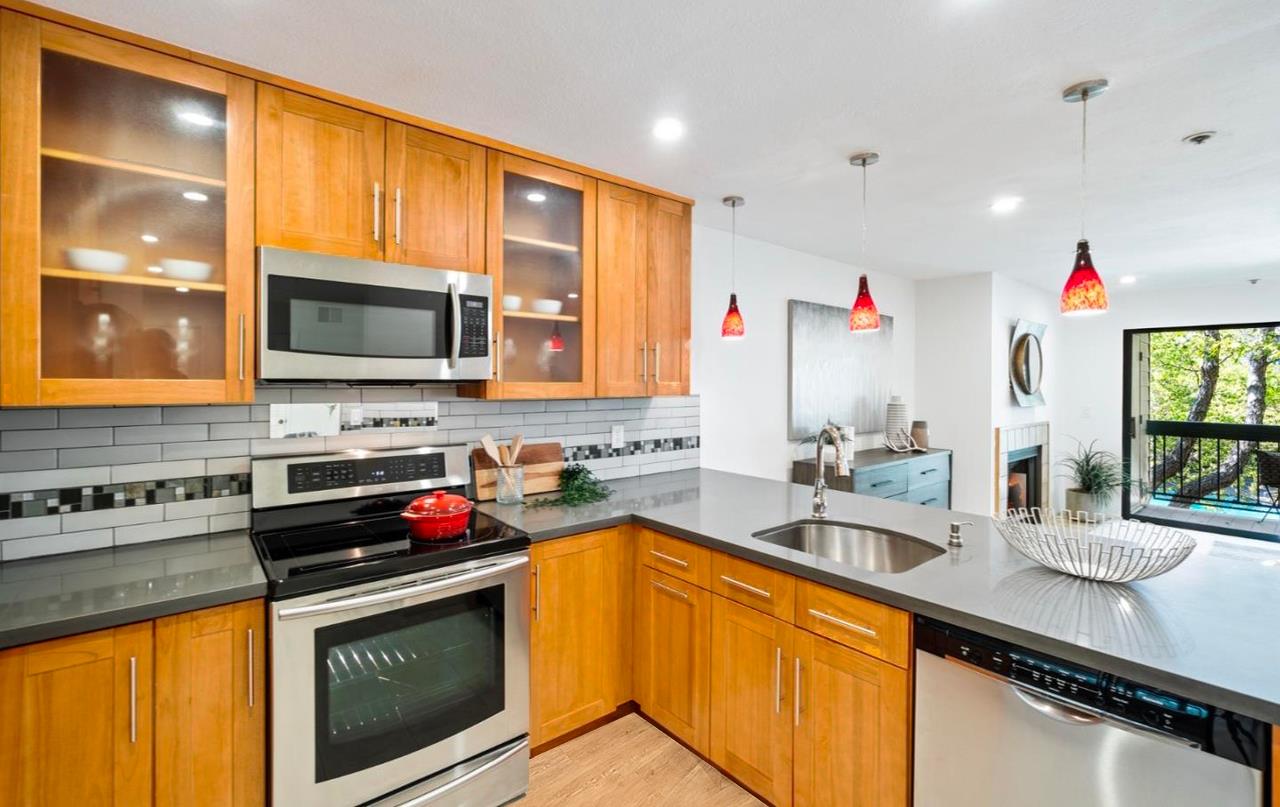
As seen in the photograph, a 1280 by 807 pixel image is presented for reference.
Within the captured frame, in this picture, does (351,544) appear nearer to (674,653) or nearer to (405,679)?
(405,679)

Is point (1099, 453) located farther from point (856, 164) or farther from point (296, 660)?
point (296, 660)

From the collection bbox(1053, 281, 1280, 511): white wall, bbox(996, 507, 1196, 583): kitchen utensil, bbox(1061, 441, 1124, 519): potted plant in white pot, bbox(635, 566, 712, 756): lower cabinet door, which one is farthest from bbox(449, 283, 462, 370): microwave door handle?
bbox(1053, 281, 1280, 511): white wall

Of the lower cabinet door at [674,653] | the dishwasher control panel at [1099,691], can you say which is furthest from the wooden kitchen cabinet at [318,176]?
the dishwasher control panel at [1099,691]

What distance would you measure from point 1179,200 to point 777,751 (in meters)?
3.39

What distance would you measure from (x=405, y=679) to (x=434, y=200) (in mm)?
1672

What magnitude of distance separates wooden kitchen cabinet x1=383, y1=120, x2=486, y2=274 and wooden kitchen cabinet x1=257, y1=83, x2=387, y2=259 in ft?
0.16

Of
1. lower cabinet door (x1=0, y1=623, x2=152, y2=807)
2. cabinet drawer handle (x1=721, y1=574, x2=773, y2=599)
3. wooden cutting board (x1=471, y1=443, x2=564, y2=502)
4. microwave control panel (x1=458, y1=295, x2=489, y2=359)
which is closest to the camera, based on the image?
lower cabinet door (x1=0, y1=623, x2=152, y2=807)

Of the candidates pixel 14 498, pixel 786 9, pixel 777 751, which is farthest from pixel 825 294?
pixel 14 498

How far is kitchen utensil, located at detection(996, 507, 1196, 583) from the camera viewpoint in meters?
1.39

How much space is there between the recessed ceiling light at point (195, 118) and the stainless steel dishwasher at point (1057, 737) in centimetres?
249

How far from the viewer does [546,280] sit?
2486mm

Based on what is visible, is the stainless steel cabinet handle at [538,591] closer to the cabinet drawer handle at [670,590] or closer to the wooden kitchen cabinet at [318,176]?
the cabinet drawer handle at [670,590]

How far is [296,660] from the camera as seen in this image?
4.97 ft

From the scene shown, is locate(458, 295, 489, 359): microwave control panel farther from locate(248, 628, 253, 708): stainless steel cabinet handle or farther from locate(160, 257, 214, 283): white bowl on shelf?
locate(248, 628, 253, 708): stainless steel cabinet handle
